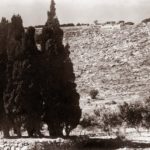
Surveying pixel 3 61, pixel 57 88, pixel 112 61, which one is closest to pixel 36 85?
pixel 57 88

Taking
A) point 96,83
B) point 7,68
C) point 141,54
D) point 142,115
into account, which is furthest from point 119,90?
point 7,68

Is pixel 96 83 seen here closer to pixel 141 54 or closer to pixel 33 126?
pixel 141 54

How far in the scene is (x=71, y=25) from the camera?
398 ft

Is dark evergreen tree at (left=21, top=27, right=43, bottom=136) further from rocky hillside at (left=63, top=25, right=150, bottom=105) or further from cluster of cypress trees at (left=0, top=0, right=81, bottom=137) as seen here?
rocky hillside at (left=63, top=25, right=150, bottom=105)

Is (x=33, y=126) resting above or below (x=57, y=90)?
below

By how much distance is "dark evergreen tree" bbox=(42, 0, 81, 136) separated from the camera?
35875 millimetres

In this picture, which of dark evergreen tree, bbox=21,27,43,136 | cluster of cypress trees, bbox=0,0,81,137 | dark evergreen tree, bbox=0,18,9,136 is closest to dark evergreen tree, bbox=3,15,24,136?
cluster of cypress trees, bbox=0,0,81,137

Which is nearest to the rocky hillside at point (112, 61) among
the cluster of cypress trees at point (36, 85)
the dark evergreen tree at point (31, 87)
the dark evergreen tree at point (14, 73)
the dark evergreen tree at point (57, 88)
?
the dark evergreen tree at point (57, 88)

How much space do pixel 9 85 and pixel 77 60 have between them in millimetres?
55938

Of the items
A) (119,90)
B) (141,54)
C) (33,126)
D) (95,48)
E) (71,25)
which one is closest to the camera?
(33,126)

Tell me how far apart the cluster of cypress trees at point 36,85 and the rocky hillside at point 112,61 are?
34.1 meters

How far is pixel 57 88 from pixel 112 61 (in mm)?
53559

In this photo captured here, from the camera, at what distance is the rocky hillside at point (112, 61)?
76875mm

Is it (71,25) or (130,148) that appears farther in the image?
(71,25)
